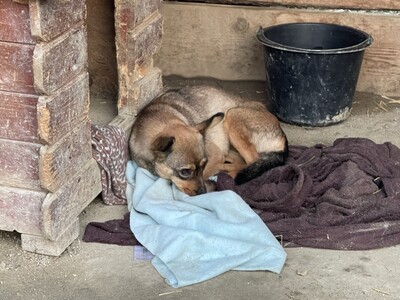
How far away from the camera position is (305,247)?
5184 mm

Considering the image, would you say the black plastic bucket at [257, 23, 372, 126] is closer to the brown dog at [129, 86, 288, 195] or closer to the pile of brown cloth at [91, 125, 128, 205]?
the brown dog at [129, 86, 288, 195]

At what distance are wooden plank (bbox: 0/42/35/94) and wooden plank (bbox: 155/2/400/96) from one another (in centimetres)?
323

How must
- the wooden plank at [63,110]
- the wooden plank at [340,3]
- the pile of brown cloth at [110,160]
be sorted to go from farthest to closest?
the wooden plank at [340,3], the pile of brown cloth at [110,160], the wooden plank at [63,110]

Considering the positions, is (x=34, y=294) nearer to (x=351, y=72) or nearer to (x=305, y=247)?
(x=305, y=247)

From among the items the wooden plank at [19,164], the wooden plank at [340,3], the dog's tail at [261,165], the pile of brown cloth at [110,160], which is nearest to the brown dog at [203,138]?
the dog's tail at [261,165]

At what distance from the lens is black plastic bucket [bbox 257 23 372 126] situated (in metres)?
6.66

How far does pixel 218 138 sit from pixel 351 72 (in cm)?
146

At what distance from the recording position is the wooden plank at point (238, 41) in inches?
293

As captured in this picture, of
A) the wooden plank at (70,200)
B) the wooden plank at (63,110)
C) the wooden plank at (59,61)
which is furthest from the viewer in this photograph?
the wooden plank at (70,200)

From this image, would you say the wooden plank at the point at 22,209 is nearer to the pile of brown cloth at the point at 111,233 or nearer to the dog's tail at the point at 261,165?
the pile of brown cloth at the point at 111,233

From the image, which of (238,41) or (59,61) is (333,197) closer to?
(59,61)

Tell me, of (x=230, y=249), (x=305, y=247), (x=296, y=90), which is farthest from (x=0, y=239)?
(x=296, y=90)

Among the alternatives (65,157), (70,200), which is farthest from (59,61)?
(70,200)

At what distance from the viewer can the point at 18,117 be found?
4.74 metres
